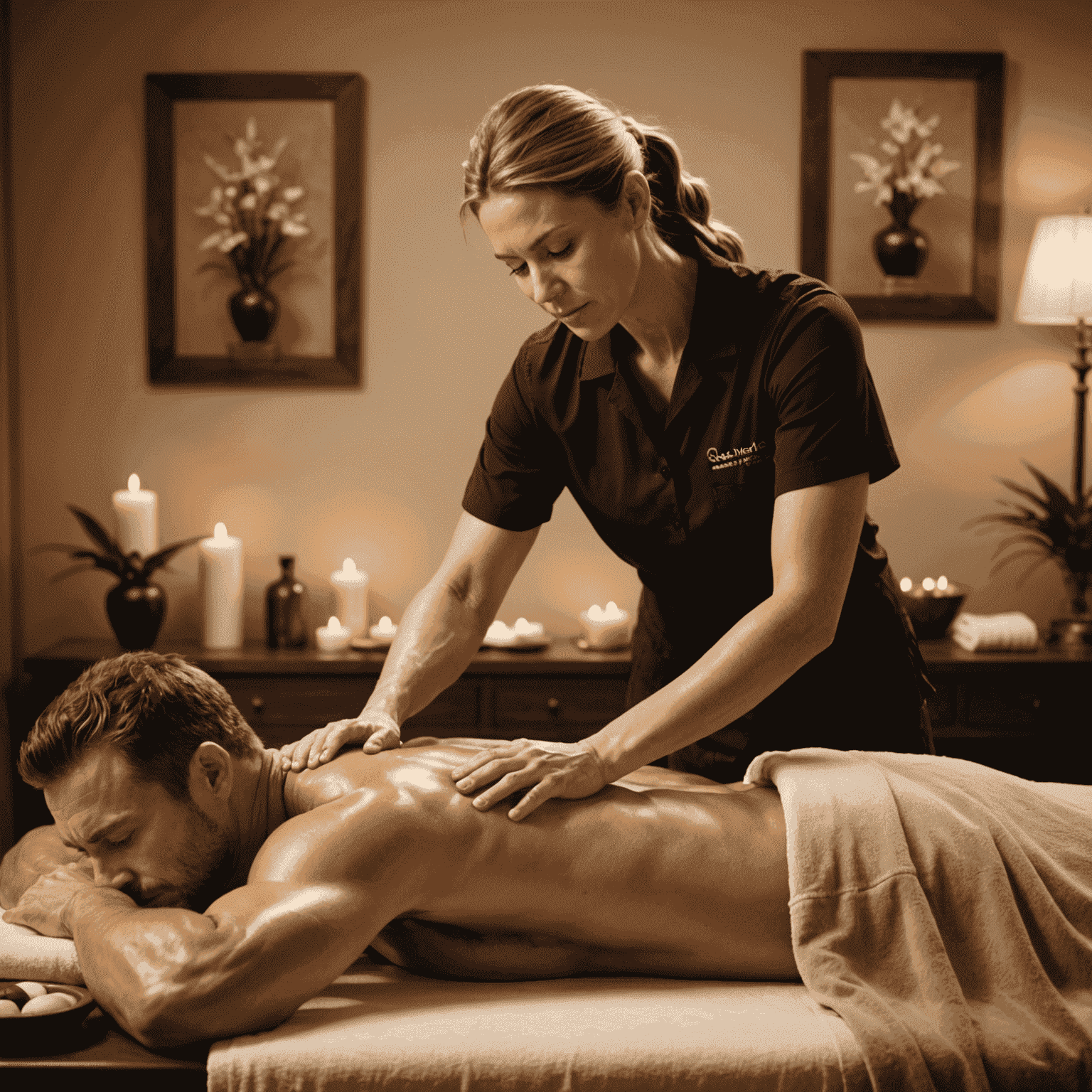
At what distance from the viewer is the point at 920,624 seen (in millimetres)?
3387

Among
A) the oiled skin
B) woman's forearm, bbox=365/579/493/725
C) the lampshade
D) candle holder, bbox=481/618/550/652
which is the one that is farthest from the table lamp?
the oiled skin

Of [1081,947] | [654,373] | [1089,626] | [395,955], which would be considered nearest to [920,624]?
[1089,626]

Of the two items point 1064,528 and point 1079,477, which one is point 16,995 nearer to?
point 1064,528

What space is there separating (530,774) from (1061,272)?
2579 millimetres

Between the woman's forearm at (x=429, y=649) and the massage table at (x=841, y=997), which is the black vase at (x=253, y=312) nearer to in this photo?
the woman's forearm at (x=429, y=649)

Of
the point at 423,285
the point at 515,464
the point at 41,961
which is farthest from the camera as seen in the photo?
the point at 423,285

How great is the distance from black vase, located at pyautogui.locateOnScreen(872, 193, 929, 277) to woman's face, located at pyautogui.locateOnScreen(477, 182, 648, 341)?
208cm

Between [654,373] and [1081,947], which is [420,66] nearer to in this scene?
[654,373]

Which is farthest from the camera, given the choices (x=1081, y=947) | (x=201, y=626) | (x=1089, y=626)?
(x=201, y=626)

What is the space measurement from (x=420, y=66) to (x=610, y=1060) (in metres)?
3.02

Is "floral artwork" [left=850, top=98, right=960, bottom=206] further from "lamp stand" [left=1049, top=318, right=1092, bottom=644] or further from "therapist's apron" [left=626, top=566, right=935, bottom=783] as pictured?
"therapist's apron" [left=626, top=566, right=935, bottom=783]

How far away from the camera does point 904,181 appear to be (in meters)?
3.48

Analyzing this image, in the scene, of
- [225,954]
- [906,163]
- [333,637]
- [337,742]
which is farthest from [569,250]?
[906,163]

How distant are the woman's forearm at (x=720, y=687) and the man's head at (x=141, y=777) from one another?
18.6 inches
